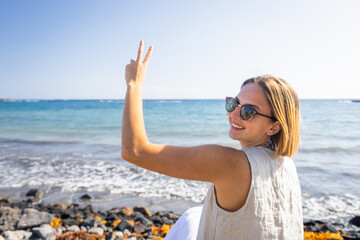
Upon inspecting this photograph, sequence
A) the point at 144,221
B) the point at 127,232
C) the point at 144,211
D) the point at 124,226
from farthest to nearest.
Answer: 1. the point at 144,211
2. the point at 144,221
3. the point at 124,226
4. the point at 127,232

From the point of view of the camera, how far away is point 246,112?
173 centimetres

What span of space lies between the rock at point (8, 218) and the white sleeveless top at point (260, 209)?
14.5 ft

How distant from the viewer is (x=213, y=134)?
57.9ft

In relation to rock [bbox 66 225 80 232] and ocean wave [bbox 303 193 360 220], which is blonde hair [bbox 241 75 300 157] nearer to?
rock [bbox 66 225 80 232]

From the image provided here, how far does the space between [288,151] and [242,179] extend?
0.42 metres

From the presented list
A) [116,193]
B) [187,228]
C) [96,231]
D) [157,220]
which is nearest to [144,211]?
[157,220]

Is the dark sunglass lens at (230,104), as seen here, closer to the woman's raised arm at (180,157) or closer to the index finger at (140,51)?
the woman's raised arm at (180,157)

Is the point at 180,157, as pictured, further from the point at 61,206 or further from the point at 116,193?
the point at 116,193

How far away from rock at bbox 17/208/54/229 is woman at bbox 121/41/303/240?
4.26 metres

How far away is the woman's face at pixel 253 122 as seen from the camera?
67.2 inches

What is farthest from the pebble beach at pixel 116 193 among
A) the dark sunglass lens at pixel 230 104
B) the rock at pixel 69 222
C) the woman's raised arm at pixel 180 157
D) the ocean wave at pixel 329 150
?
the woman's raised arm at pixel 180 157

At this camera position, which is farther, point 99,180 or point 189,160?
point 99,180

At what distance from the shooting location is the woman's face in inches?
67.2

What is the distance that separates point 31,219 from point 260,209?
185 inches
